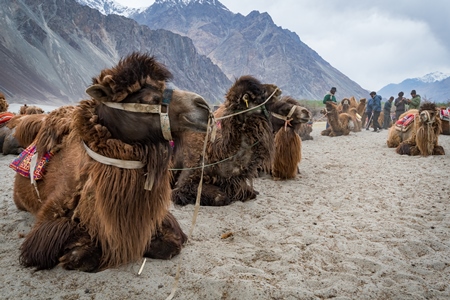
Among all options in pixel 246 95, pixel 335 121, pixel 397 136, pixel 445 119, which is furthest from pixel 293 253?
pixel 335 121

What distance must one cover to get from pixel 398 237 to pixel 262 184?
2792mm

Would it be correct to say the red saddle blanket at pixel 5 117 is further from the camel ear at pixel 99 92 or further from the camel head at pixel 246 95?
the camel ear at pixel 99 92

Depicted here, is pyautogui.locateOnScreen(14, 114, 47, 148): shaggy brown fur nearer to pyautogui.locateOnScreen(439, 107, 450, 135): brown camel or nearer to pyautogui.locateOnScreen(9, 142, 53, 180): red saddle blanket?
pyautogui.locateOnScreen(9, 142, 53, 180): red saddle blanket

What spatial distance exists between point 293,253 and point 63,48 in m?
60.6

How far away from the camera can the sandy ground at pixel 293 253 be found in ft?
8.11

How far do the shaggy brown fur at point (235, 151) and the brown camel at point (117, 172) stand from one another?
71.6 inches

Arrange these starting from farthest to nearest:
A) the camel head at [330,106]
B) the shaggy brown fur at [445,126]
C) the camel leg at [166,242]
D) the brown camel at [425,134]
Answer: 1. the camel head at [330,106]
2. the shaggy brown fur at [445,126]
3. the brown camel at [425,134]
4. the camel leg at [166,242]

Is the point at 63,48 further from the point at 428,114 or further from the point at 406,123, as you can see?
the point at 428,114

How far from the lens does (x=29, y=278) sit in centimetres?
258

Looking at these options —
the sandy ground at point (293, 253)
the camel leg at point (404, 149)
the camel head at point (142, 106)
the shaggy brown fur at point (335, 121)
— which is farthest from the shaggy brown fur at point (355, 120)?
the camel head at point (142, 106)

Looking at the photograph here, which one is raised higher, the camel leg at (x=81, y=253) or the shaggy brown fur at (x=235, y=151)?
the shaggy brown fur at (x=235, y=151)

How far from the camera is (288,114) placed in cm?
558

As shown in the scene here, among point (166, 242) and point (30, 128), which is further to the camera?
point (30, 128)

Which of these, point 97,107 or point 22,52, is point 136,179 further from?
point 22,52
